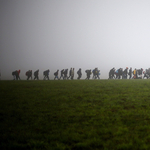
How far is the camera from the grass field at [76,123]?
6723 mm

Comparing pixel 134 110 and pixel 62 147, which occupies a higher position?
pixel 134 110

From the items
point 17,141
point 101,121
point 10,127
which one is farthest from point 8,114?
point 101,121

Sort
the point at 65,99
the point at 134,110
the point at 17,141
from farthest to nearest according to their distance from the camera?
the point at 65,99, the point at 134,110, the point at 17,141

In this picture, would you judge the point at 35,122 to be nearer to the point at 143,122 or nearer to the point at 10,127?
the point at 10,127

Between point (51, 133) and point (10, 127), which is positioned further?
point (10, 127)

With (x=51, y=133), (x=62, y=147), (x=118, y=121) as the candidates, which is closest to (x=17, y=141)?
(x=51, y=133)

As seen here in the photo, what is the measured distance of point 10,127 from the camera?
8.62 m

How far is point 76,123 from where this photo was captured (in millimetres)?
8883

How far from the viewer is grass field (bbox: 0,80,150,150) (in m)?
6.72

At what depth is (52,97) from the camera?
1474cm

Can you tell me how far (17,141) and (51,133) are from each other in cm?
139

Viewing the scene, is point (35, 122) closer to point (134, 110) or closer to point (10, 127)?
point (10, 127)

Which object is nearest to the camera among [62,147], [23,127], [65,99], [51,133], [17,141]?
[62,147]

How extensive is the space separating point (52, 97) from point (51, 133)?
7.01 metres
